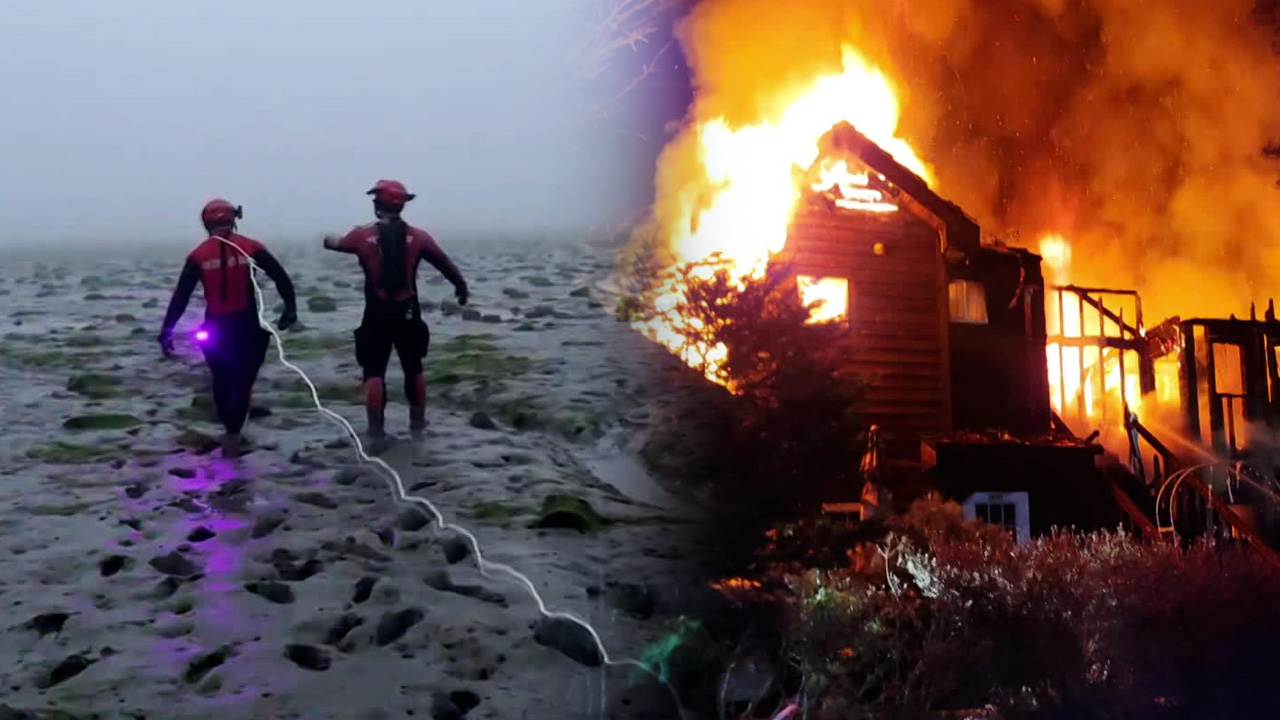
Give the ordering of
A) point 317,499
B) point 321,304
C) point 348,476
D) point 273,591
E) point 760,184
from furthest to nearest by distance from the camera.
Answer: point 760,184, point 321,304, point 348,476, point 317,499, point 273,591

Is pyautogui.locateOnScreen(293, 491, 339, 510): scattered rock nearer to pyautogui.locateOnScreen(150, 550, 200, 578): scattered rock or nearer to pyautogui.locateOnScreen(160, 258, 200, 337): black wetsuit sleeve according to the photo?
pyautogui.locateOnScreen(150, 550, 200, 578): scattered rock

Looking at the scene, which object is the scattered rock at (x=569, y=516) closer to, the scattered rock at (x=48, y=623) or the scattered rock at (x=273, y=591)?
the scattered rock at (x=273, y=591)

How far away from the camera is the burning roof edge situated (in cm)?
686

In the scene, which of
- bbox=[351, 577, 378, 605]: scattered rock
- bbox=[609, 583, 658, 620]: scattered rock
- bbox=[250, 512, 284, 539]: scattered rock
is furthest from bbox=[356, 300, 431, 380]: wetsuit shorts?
bbox=[609, 583, 658, 620]: scattered rock

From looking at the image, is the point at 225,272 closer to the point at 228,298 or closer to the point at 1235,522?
the point at 228,298

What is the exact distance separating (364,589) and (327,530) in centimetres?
48

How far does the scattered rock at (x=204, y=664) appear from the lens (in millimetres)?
2992

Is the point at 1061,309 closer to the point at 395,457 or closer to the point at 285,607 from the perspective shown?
the point at 395,457

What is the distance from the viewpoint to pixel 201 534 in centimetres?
378

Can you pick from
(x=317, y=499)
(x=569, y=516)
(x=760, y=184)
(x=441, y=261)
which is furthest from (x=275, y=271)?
(x=760, y=184)

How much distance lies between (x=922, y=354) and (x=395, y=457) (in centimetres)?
358

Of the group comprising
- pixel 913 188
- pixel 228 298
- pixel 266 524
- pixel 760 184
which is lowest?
pixel 266 524

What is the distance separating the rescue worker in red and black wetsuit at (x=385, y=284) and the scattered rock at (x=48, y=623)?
1.63 metres

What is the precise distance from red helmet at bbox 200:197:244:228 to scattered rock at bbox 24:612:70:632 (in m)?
2.05
